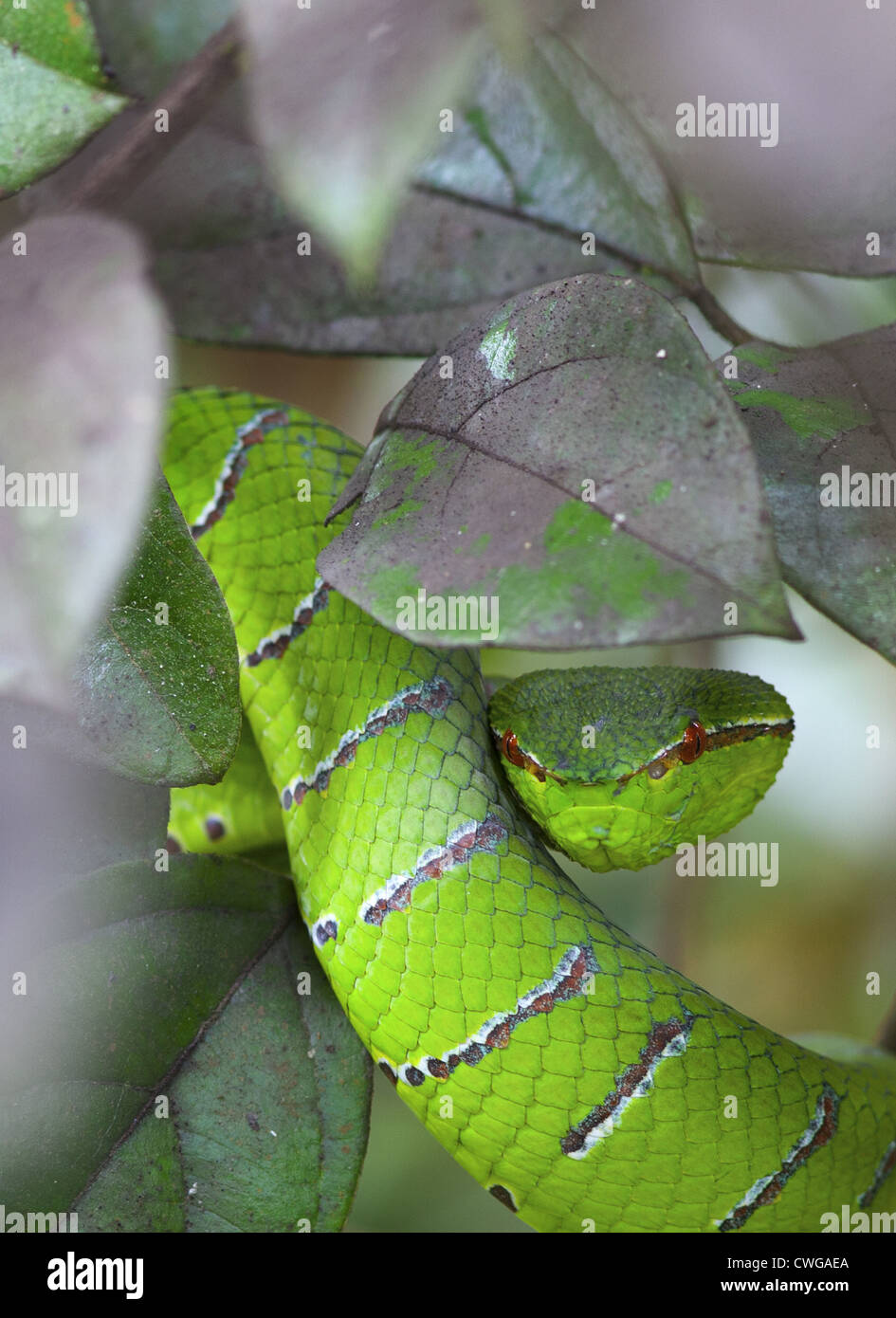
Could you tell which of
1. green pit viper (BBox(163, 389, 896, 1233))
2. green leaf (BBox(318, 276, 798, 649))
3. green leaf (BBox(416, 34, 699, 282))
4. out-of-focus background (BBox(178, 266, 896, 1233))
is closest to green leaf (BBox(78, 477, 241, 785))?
green leaf (BBox(318, 276, 798, 649))

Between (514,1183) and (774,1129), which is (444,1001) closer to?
(514,1183)

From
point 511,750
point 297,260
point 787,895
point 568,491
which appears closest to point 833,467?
point 568,491

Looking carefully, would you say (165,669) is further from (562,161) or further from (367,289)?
(562,161)

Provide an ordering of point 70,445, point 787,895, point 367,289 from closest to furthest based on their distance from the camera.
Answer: point 70,445 < point 367,289 < point 787,895

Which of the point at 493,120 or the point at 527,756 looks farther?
the point at 493,120

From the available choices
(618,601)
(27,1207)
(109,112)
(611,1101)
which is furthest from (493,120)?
(27,1207)

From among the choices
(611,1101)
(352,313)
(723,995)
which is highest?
(352,313)
